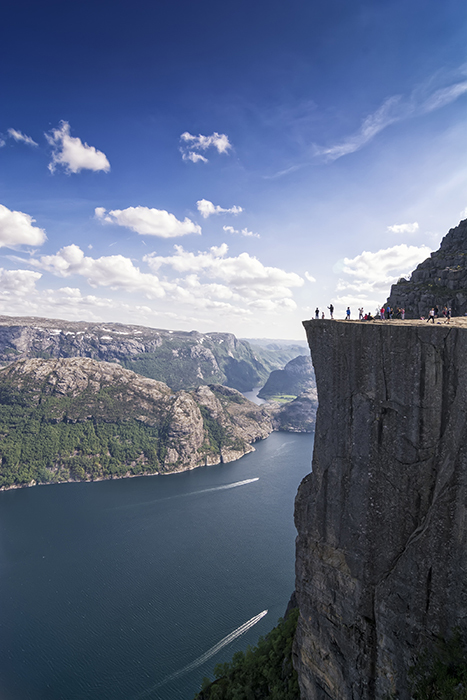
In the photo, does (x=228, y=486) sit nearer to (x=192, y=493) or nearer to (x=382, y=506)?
(x=192, y=493)

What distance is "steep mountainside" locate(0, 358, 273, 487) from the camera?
132 m

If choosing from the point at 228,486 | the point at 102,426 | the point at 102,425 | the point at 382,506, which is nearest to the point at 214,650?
the point at 382,506

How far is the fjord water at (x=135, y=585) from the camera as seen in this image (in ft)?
152

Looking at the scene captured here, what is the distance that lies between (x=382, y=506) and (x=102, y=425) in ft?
511

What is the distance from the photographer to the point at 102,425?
155 metres

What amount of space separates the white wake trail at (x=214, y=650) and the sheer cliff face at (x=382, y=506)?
35.8m

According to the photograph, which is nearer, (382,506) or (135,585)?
(382,506)

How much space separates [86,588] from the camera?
208 ft

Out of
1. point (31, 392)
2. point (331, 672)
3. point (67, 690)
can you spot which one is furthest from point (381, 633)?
point (31, 392)

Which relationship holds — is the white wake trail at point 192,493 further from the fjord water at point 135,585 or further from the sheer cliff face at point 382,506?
the sheer cliff face at point 382,506

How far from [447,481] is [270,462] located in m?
131

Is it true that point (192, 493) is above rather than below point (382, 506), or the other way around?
below

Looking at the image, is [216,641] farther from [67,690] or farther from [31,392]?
[31,392]

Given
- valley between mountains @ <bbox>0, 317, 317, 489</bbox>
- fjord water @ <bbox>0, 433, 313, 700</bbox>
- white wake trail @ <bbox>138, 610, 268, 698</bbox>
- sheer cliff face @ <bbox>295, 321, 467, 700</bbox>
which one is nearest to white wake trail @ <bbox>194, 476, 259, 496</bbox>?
fjord water @ <bbox>0, 433, 313, 700</bbox>
